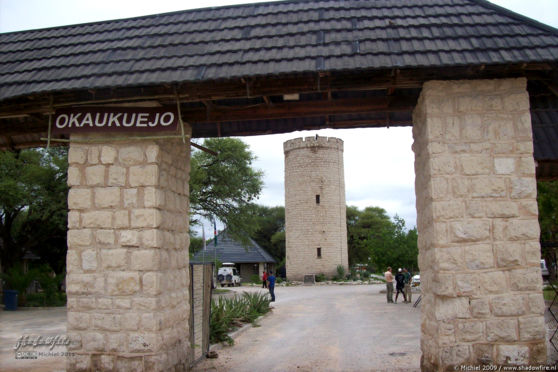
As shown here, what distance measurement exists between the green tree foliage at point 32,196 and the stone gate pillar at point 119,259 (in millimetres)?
14793

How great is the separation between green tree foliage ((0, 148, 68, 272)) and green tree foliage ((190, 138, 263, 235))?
641 centimetres

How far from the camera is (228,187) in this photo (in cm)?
2478

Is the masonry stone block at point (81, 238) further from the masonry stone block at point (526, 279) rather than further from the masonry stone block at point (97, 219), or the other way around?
the masonry stone block at point (526, 279)

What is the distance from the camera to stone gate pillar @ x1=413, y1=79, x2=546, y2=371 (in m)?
5.09

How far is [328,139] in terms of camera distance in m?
39.8

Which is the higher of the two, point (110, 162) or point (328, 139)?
point (328, 139)

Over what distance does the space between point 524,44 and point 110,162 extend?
5015 mm

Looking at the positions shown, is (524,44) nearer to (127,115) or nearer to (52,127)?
(127,115)

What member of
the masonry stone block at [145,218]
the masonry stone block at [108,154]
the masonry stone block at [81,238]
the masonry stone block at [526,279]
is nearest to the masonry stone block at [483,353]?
the masonry stone block at [526,279]

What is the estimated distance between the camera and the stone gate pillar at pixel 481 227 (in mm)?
5090

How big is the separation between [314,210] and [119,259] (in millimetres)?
33960

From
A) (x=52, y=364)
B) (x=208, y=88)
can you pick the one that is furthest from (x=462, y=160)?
(x=52, y=364)

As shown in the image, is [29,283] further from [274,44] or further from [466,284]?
[466,284]

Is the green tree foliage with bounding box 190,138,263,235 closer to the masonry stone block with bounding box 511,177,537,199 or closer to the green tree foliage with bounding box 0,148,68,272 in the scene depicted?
the green tree foliage with bounding box 0,148,68,272
